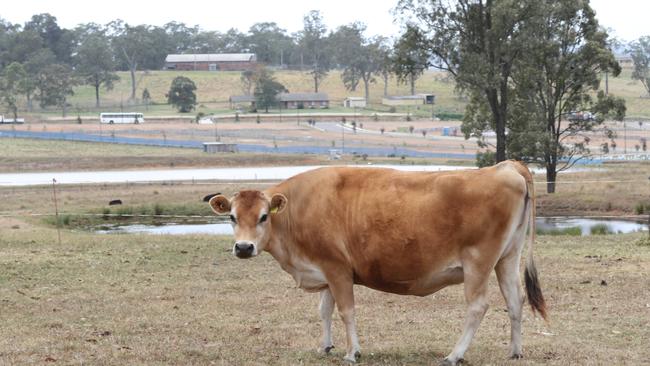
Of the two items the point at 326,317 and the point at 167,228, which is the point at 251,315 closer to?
the point at 326,317

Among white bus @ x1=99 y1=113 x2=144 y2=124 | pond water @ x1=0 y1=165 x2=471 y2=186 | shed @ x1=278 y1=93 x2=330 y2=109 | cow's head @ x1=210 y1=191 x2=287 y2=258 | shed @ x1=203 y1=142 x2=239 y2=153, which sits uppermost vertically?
cow's head @ x1=210 y1=191 x2=287 y2=258

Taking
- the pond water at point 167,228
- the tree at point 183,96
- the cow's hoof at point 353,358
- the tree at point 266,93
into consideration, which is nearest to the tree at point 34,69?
the tree at point 183,96

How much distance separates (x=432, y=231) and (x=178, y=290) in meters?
7.04

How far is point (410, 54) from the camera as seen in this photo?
4512 cm

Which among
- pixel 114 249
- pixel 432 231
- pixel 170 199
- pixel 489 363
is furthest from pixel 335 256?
pixel 170 199

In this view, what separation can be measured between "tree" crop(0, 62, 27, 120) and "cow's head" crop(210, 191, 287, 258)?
119m

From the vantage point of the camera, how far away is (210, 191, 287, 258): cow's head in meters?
9.84

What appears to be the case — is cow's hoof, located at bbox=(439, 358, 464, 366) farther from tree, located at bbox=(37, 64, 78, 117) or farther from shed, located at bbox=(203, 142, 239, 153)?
tree, located at bbox=(37, 64, 78, 117)

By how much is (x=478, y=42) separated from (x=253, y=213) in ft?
123

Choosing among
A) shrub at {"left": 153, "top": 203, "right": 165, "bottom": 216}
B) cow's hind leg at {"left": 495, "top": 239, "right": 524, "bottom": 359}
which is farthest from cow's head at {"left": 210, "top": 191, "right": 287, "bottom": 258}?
shrub at {"left": 153, "top": 203, "right": 165, "bottom": 216}

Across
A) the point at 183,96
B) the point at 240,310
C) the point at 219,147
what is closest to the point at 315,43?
the point at 183,96

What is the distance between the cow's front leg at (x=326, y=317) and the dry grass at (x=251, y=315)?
226 mm

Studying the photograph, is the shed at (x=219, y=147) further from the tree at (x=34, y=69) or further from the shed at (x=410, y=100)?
the shed at (x=410, y=100)

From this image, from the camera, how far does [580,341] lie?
35.2ft
